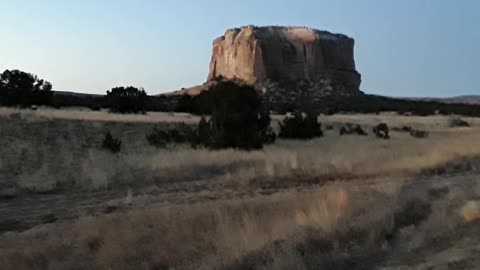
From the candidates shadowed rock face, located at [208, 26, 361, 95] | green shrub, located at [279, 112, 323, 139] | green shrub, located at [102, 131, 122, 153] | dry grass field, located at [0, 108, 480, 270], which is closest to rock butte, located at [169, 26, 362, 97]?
shadowed rock face, located at [208, 26, 361, 95]

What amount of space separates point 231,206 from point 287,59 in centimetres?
11663

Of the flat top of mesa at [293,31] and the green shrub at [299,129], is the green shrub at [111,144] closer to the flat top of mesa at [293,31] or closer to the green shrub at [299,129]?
the green shrub at [299,129]

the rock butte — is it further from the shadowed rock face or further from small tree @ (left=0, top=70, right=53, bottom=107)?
small tree @ (left=0, top=70, right=53, bottom=107)

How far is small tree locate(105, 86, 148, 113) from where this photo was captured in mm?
51062

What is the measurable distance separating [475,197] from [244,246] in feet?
12.5

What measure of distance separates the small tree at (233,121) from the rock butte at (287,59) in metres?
76.7

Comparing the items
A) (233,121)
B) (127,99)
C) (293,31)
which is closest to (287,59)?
(293,31)

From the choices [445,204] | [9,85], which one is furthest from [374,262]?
[9,85]

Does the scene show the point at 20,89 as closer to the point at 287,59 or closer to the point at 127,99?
the point at 127,99

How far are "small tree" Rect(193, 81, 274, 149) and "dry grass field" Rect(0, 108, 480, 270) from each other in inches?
61.1

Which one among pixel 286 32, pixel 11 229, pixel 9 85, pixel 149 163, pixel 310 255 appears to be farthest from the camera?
pixel 286 32

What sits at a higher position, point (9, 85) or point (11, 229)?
point (9, 85)

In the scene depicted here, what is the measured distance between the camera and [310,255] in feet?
26.0

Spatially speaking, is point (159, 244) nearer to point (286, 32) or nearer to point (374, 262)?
point (374, 262)
